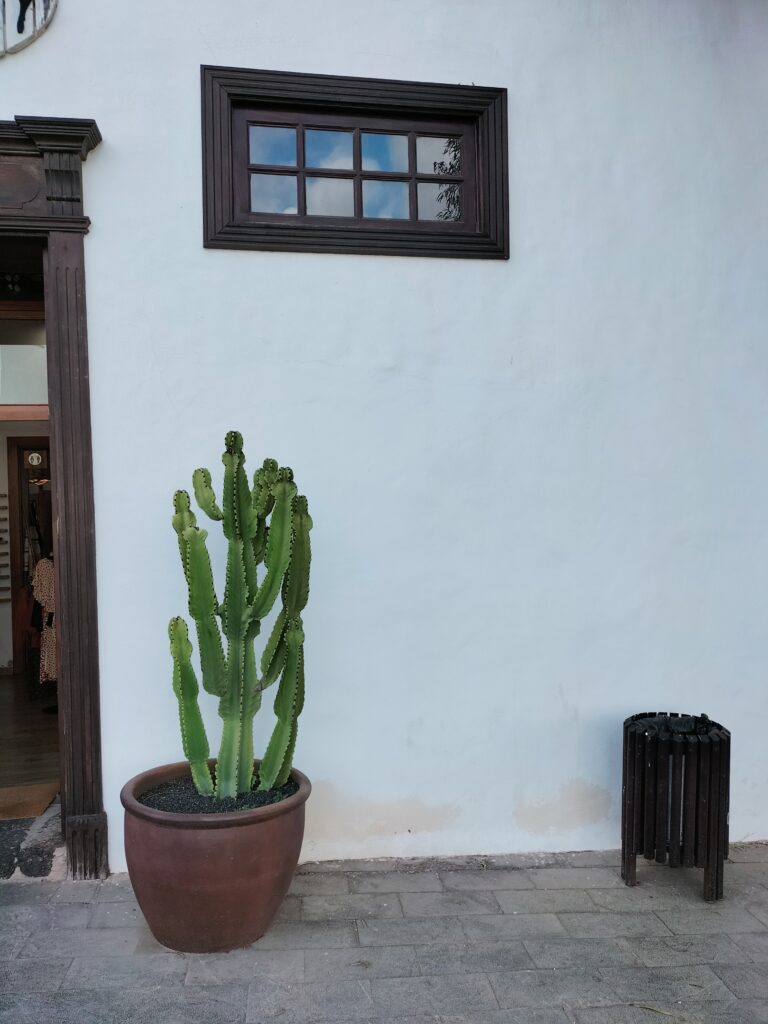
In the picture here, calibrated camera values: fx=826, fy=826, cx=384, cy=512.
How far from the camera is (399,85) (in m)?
3.78

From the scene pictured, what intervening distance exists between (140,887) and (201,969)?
36 cm

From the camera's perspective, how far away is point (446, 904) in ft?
11.2

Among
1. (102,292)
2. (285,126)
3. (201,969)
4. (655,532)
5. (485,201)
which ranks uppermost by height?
(285,126)

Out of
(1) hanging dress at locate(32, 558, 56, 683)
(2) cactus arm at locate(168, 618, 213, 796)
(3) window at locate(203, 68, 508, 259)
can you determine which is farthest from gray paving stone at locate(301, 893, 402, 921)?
(1) hanging dress at locate(32, 558, 56, 683)

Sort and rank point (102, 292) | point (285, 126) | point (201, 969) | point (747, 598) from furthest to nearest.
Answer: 1. point (747, 598)
2. point (285, 126)
3. point (102, 292)
4. point (201, 969)

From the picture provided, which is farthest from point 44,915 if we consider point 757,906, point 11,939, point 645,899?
point 757,906

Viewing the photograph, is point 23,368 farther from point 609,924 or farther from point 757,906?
point 757,906

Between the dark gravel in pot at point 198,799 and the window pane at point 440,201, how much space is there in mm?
2652

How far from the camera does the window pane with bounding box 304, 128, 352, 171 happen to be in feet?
12.7

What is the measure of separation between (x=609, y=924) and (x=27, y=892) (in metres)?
2.39

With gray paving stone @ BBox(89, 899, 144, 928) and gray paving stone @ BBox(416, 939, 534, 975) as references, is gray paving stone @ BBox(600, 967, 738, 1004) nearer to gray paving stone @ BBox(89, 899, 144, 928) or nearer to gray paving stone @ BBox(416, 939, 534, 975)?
gray paving stone @ BBox(416, 939, 534, 975)

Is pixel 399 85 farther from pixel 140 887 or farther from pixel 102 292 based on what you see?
pixel 140 887

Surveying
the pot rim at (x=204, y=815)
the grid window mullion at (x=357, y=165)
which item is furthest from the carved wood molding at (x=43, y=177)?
the pot rim at (x=204, y=815)

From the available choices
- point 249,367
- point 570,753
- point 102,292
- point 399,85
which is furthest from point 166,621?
point 399,85
